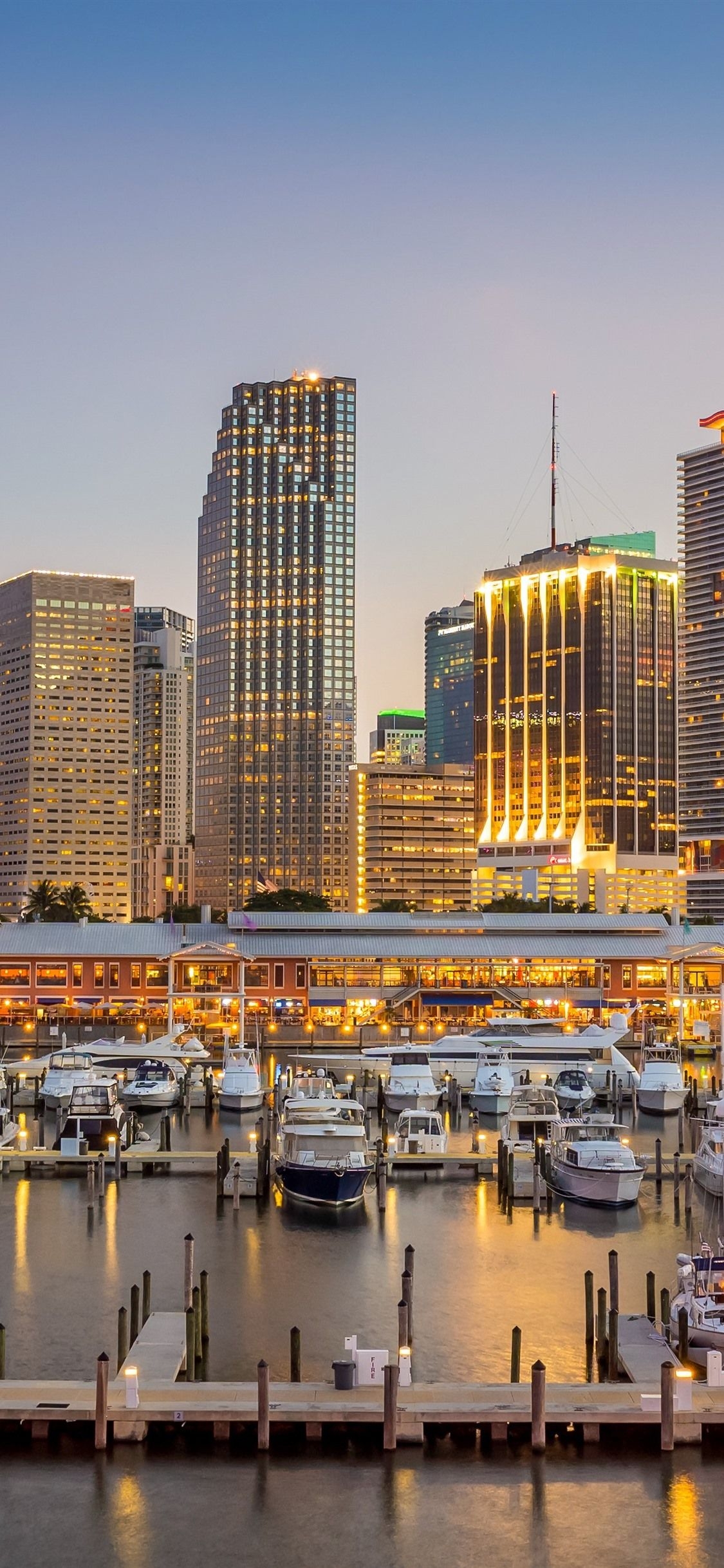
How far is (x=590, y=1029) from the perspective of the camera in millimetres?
107312

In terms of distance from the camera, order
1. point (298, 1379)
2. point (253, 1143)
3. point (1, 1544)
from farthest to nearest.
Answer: point (253, 1143) < point (298, 1379) < point (1, 1544)

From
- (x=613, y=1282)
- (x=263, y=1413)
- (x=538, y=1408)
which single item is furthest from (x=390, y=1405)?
(x=613, y=1282)

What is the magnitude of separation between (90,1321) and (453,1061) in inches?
2080

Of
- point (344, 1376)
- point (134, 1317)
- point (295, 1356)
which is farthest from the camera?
point (134, 1317)

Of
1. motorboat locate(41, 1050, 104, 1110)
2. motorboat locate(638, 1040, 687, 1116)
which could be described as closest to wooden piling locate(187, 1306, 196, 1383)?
motorboat locate(41, 1050, 104, 1110)

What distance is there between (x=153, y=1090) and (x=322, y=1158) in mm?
26259

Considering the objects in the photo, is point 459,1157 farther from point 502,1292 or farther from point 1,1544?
point 1,1544

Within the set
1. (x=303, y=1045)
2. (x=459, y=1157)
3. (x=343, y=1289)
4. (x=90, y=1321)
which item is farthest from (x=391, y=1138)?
(x=303, y=1045)

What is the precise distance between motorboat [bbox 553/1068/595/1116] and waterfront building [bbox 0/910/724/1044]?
3315 cm

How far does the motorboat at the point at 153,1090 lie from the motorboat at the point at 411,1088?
1130 cm

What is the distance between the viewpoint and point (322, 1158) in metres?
59.2

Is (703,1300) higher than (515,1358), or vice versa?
(703,1300)

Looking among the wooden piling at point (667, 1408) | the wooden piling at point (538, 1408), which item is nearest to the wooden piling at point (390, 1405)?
the wooden piling at point (538, 1408)

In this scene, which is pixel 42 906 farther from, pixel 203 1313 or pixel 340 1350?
pixel 203 1313
